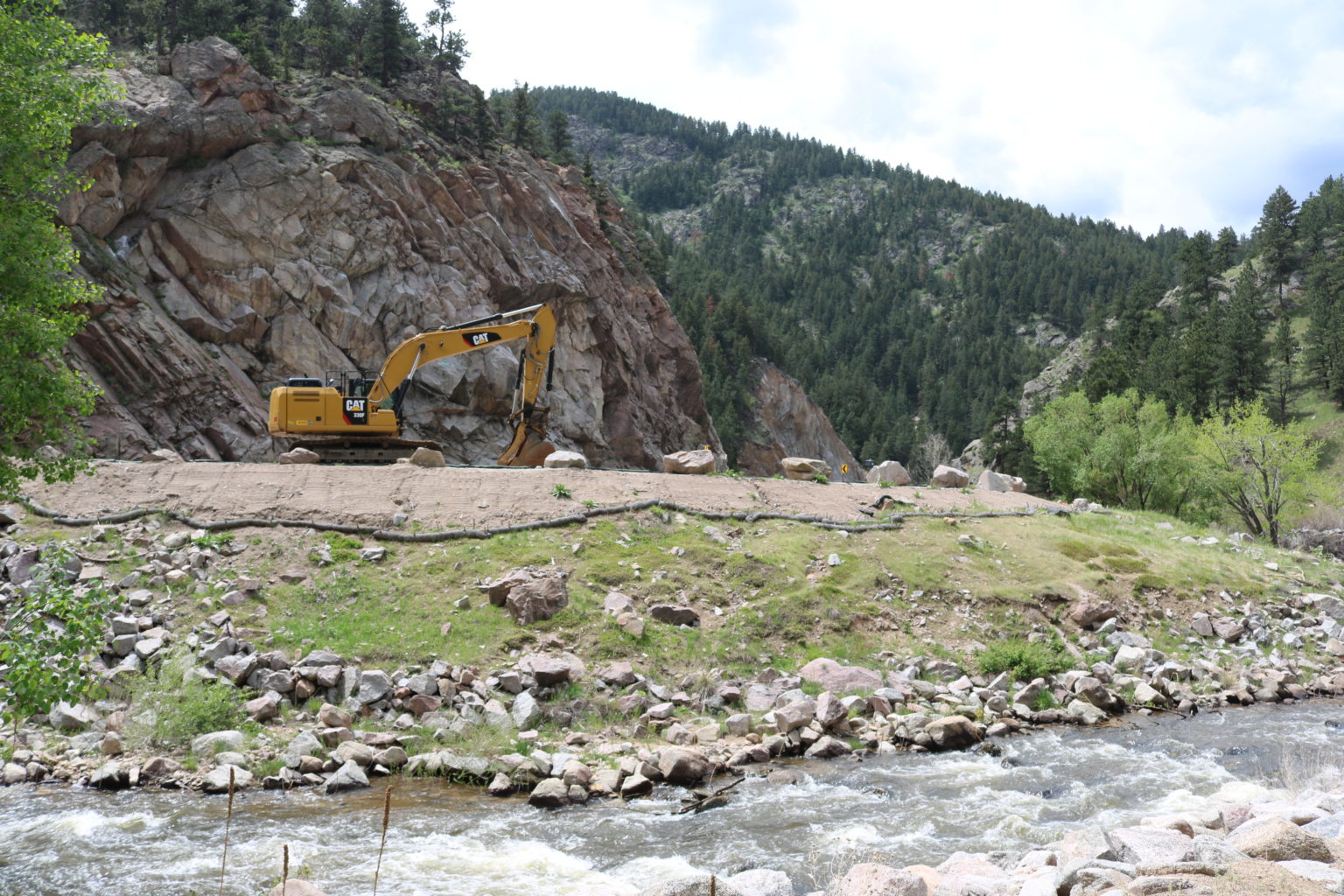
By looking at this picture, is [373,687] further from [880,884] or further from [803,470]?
[803,470]

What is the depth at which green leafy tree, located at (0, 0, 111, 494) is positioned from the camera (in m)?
9.88

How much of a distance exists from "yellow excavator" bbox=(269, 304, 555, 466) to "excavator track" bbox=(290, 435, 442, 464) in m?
0.03

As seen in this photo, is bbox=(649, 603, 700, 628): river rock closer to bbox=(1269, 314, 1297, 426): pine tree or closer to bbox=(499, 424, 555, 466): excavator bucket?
bbox=(499, 424, 555, 466): excavator bucket

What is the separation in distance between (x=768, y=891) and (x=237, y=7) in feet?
186

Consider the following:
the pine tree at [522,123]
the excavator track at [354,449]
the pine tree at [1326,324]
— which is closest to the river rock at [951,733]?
the excavator track at [354,449]

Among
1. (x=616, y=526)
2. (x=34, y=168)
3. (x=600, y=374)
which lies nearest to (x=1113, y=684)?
(x=616, y=526)

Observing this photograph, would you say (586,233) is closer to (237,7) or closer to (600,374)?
(600,374)

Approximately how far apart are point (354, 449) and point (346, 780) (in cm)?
1628

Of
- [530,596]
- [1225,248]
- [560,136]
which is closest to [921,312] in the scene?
[1225,248]

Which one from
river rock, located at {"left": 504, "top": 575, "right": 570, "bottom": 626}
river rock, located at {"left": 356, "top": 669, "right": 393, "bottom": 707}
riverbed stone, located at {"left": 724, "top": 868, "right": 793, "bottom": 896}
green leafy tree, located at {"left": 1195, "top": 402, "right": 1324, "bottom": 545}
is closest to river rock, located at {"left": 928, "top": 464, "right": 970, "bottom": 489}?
river rock, located at {"left": 504, "top": 575, "right": 570, "bottom": 626}

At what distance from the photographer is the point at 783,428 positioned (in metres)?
90.8

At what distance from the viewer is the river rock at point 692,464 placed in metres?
25.2

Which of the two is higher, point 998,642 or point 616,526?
point 616,526

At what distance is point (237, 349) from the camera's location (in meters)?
37.1
